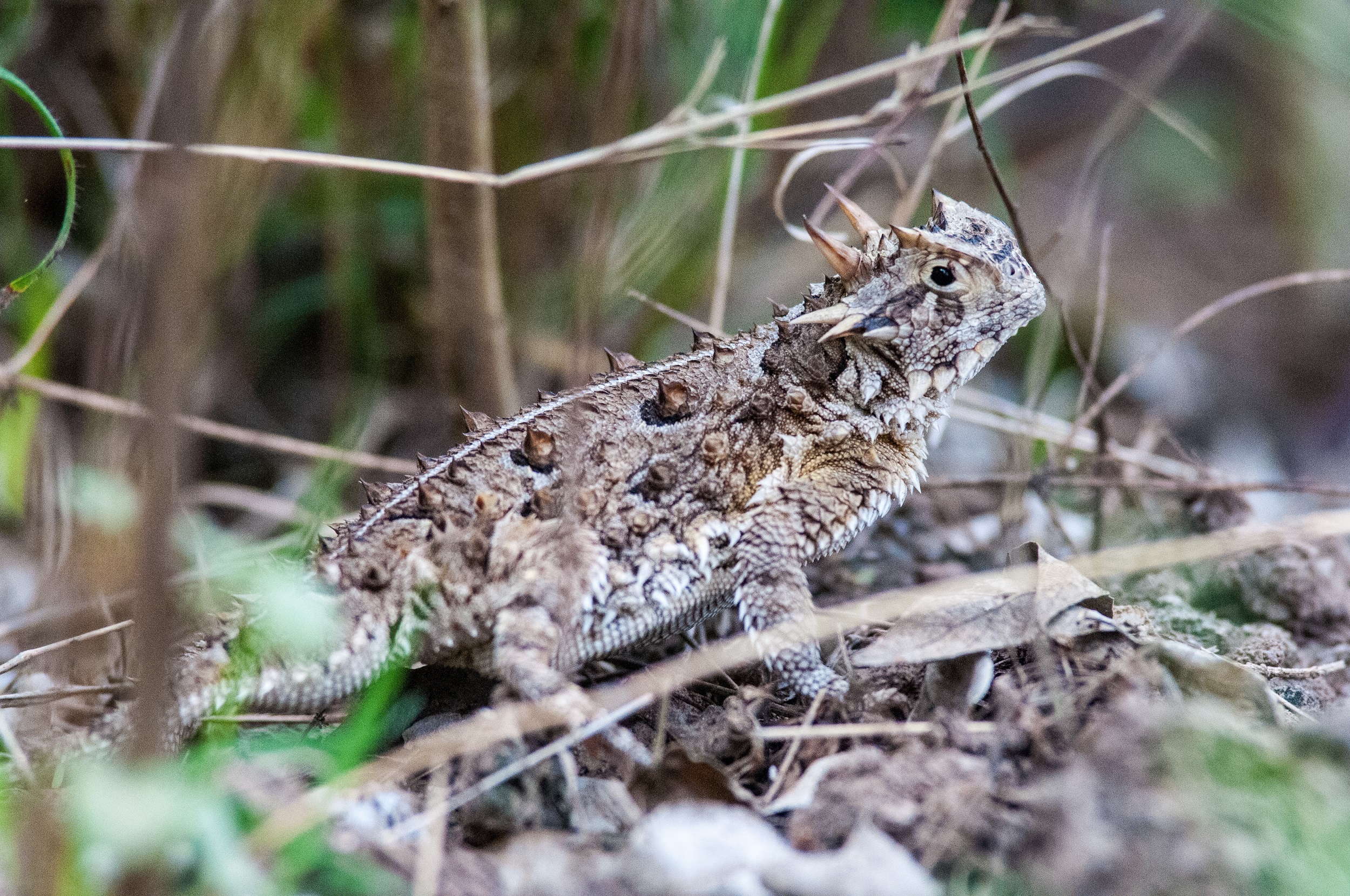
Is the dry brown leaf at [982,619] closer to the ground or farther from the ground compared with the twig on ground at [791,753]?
farther from the ground

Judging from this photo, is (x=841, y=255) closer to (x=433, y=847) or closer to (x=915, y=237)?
(x=915, y=237)

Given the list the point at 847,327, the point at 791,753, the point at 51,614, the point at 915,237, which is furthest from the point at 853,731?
the point at 51,614

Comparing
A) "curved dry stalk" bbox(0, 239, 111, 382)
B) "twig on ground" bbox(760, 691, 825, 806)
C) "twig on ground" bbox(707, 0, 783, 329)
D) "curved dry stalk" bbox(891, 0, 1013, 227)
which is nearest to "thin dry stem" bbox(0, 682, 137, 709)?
"curved dry stalk" bbox(0, 239, 111, 382)

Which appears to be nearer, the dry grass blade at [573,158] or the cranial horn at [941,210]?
the dry grass blade at [573,158]

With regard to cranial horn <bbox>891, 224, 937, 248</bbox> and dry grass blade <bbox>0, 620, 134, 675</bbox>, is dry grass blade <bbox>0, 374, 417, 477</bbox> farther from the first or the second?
cranial horn <bbox>891, 224, 937, 248</bbox>

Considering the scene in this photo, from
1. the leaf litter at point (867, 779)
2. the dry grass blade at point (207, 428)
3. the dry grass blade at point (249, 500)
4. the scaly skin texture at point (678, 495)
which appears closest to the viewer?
the leaf litter at point (867, 779)

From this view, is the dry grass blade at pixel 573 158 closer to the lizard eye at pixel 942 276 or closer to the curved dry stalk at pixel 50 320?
→ the lizard eye at pixel 942 276

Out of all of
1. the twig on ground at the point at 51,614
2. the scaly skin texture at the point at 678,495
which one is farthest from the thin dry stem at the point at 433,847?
the twig on ground at the point at 51,614

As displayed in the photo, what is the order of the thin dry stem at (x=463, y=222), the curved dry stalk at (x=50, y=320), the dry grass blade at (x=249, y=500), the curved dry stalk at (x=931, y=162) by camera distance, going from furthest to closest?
the dry grass blade at (x=249, y=500), the thin dry stem at (x=463, y=222), the curved dry stalk at (x=931, y=162), the curved dry stalk at (x=50, y=320)
